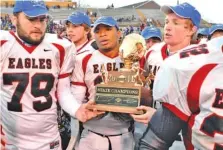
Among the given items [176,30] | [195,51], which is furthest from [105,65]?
[195,51]

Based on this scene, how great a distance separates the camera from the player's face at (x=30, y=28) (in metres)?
2.25

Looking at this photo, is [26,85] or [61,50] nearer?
[26,85]

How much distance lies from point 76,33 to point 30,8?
73.0 inches

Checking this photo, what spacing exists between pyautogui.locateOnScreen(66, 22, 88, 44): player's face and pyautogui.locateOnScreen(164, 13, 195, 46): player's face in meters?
1.71

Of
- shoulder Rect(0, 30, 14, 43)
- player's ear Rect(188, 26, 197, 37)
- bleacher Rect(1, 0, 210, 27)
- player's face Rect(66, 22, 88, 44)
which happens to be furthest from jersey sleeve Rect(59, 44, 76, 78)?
bleacher Rect(1, 0, 210, 27)

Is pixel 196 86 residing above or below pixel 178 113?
above

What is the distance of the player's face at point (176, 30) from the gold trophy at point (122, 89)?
26 centimetres

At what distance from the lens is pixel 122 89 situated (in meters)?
2.14

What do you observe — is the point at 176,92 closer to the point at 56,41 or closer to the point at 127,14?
the point at 56,41

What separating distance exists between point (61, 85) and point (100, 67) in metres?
0.30

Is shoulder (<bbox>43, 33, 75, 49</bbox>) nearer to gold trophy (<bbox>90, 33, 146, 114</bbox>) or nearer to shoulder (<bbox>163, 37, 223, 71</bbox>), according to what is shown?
gold trophy (<bbox>90, 33, 146, 114</bbox>)

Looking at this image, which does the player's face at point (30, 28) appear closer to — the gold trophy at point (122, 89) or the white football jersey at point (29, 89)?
the white football jersey at point (29, 89)

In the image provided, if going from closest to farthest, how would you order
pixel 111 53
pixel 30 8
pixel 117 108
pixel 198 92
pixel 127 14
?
pixel 198 92
pixel 117 108
pixel 30 8
pixel 111 53
pixel 127 14

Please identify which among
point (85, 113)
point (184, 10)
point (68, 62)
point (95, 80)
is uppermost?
point (184, 10)
